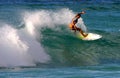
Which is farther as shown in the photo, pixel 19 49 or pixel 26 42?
pixel 26 42

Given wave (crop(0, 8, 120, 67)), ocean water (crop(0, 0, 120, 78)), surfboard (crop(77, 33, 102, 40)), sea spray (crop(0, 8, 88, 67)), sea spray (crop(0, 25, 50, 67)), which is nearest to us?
ocean water (crop(0, 0, 120, 78))

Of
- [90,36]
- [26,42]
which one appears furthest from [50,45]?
[90,36]

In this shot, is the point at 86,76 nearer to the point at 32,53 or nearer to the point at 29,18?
the point at 32,53

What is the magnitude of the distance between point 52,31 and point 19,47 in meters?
3.96

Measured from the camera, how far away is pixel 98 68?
22312 millimetres

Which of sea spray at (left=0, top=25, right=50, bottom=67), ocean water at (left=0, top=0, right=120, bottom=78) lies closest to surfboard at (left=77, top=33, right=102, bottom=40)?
ocean water at (left=0, top=0, right=120, bottom=78)

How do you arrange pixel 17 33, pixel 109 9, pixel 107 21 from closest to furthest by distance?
pixel 17 33 → pixel 107 21 → pixel 109 9

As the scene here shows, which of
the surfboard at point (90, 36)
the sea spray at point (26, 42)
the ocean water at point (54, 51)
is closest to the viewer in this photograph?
the ocean water at point (54, 51)

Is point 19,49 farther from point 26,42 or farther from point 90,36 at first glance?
point 90,36

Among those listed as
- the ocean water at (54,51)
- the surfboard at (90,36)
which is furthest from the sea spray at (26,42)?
the surfboard at (90,36)

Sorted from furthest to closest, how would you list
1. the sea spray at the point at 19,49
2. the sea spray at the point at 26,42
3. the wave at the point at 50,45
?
the wave at the point at 50,45
the sea spray at the point at 26,42
the sea spray at the point at 19,49

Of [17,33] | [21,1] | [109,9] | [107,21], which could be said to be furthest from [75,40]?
[21,1]

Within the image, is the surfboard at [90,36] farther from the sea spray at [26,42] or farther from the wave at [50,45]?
the sea spray at [26,42]

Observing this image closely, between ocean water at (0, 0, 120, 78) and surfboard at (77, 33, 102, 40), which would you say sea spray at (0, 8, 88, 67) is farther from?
surfboard at (77, 33, 102, 40)
